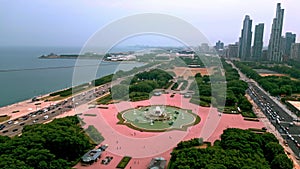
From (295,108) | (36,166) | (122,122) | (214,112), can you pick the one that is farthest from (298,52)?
(36,166)

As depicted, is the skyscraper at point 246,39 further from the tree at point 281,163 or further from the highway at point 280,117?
the tree at point 281,163

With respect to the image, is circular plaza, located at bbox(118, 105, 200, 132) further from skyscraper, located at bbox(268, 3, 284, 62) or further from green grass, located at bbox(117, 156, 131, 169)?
skyscraper, located at bbox(268, 3, 284, 62)

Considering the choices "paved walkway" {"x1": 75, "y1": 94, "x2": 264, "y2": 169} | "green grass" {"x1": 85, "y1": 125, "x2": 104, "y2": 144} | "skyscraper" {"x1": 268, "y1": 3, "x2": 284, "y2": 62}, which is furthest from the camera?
"skyscraper" {"x1": 268, "y1": 3, "x2": 284, "y2": 62}

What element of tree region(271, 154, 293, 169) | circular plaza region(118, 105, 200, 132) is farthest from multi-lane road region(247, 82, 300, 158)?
circular plaza region(118, 105, 200, 132)

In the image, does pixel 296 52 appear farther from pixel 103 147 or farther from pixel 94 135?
pixel 103 147

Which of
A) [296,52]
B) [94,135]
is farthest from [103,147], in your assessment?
[296,52]

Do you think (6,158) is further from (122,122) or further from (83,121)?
(122,122)

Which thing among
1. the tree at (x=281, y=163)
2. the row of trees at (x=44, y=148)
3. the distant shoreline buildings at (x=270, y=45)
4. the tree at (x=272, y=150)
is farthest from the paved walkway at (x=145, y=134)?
the distant shoreline buildings at (x=270, y=45)
